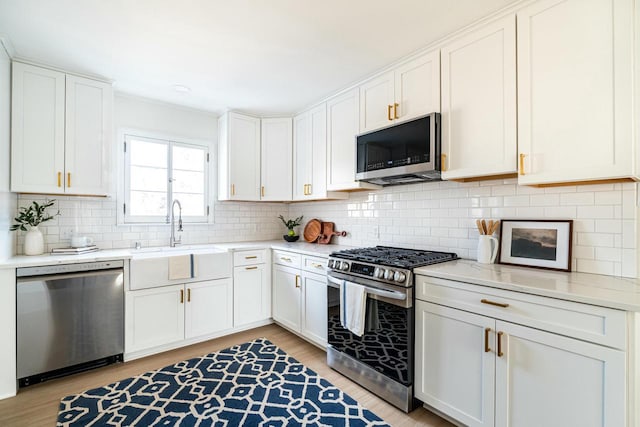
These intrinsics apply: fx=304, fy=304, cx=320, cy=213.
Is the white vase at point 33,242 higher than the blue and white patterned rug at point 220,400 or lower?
higher

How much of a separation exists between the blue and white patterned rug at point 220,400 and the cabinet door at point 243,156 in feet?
6.27

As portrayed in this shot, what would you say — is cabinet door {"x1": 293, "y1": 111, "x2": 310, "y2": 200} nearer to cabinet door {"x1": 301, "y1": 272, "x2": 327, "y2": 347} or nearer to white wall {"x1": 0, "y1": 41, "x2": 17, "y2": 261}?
cabinet door {"x1": 301, "y1": 272, "x2": 327, "y2": 347}

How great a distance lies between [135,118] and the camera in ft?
10.9

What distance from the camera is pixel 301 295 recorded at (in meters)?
3.05

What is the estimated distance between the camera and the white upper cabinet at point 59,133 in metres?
2.47

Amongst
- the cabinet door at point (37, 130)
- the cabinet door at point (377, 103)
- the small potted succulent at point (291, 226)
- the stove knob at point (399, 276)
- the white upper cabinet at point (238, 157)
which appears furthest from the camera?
the small potted succulent at point (291, 226)

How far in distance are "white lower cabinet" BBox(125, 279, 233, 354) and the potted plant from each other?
0.88 m

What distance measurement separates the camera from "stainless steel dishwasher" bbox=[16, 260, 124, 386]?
2252 mm

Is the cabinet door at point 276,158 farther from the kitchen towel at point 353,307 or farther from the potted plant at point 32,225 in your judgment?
the potted plant at point 32,225

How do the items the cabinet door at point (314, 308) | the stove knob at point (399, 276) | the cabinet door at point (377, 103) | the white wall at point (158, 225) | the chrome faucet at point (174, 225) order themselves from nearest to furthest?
the stove knob at point (399, 276)
the cabinet door at point (377, 103)
the cabinet door at point (314, 308)
the white wall at point (158, 225)
the chrome faucet at point (174, 225)

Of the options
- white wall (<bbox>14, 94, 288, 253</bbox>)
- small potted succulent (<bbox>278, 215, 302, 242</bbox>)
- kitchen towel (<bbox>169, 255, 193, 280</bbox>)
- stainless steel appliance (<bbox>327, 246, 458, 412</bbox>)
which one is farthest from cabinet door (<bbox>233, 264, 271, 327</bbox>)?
stainless steel appliance (<bbox>327, 246, 458, 412</bbox>)

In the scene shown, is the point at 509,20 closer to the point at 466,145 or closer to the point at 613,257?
the point at 466,145

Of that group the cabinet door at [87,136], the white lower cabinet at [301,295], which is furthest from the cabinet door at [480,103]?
the cabinet door at [87,136]

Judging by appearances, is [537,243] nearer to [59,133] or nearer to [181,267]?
[181,267]
